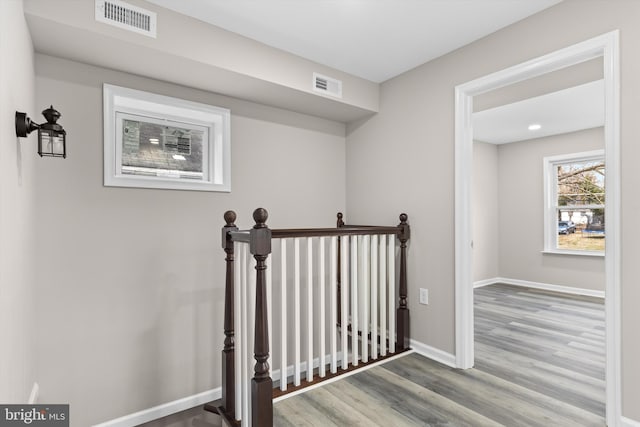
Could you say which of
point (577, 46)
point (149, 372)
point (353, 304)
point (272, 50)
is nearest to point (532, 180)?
point (577, 46)

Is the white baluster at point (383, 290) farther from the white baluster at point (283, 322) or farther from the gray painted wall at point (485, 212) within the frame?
the gray painted wall at point (485, 212)

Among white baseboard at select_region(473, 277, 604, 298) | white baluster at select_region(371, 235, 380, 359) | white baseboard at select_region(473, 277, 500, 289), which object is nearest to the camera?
white baluster at select_region(371, 235, 380, 359)

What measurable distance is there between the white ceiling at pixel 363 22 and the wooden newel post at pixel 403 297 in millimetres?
1344

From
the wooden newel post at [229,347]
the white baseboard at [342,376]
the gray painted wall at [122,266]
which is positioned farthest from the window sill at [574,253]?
the wooden newel post at [229,347]

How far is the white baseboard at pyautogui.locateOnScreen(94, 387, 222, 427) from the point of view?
2.27 metres

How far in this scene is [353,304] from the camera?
2.59m

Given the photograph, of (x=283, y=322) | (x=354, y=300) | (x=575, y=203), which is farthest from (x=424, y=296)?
(x=575, y=203)

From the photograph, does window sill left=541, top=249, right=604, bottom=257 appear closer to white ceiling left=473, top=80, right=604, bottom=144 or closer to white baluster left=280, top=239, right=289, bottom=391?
white ceiling left=473, top=80, right=604, bottom=144

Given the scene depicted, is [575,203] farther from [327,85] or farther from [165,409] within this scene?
[165,409]

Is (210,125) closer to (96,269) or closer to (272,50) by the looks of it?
(272,50)

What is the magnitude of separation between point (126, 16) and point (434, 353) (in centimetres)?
310

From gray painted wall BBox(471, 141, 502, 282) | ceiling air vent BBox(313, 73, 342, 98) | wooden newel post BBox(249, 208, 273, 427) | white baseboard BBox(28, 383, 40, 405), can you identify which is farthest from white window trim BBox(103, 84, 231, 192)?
gray painted wall BBox(471, 141, 502, 282)

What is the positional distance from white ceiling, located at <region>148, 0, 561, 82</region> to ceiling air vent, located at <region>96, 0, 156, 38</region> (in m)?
0.12

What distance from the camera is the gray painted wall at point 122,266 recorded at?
2082 mm
